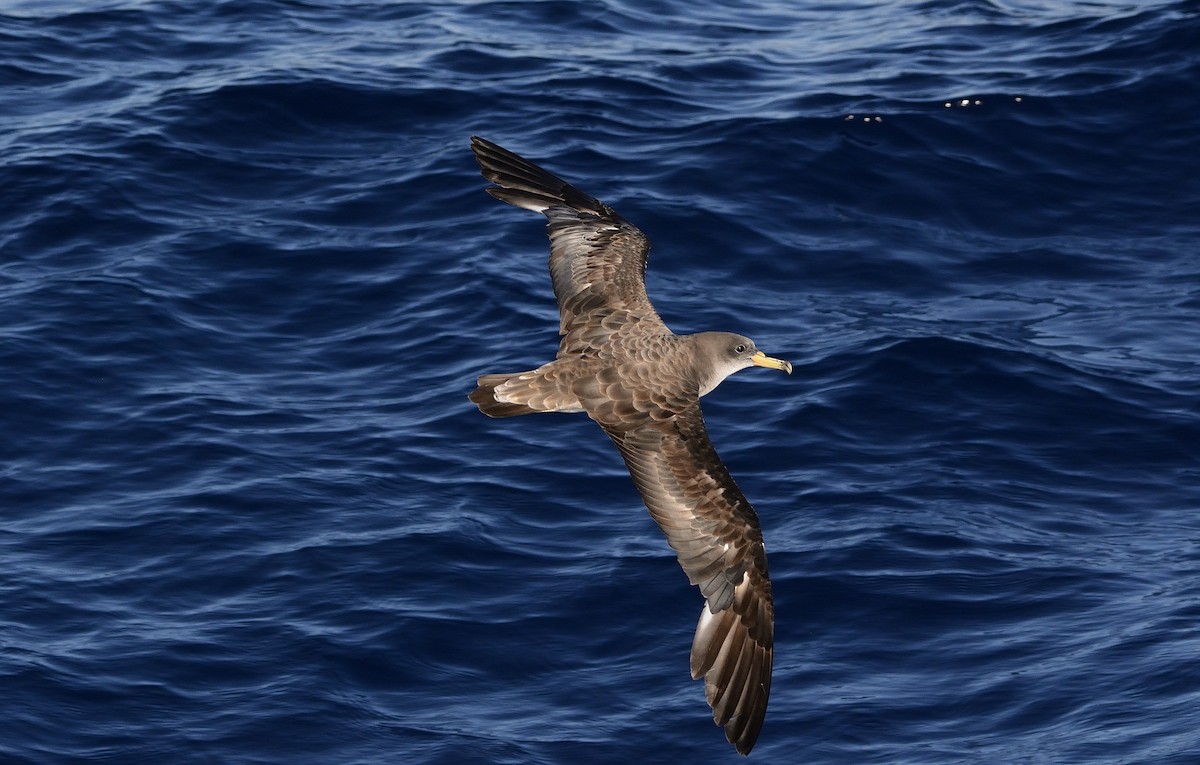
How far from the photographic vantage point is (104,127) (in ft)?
54.3

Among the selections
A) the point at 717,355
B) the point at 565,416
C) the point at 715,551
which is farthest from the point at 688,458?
the point at 565,416

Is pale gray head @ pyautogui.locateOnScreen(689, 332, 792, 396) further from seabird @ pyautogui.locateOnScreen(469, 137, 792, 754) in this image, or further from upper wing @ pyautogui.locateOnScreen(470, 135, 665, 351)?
upper wing @ pyautogui.locateOnScreen(470, 135, 665, 351)

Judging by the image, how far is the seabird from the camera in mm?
8438

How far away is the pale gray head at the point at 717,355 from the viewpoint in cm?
905

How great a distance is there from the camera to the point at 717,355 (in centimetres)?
910

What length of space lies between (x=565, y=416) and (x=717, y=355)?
402 centimetres

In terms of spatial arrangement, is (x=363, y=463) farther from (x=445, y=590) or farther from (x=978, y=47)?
(x=978, y=47)

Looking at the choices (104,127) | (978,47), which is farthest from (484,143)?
(978,47)

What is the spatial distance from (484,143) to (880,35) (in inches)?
413

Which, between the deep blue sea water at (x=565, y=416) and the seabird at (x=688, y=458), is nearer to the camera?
the seabird at (x=688, y=458)

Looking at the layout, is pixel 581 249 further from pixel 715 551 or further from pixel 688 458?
pixel 715 551

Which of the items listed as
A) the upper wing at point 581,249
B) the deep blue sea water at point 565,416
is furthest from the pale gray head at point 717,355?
the deep blue sea water at point 565,416

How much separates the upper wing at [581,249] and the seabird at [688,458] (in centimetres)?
17

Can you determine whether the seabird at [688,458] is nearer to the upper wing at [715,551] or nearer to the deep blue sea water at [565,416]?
the upper wing at [715,551]
